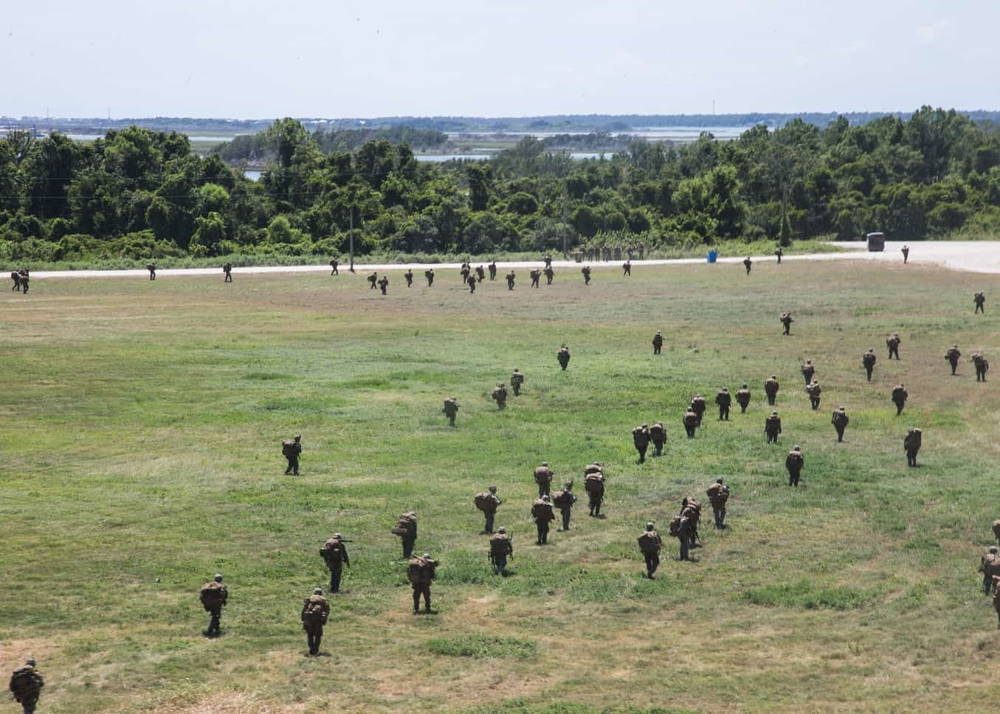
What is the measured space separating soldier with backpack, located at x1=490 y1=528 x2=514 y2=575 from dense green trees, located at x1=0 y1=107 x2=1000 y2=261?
281ft

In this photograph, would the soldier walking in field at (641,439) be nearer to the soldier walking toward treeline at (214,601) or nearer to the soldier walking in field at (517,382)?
the soldier walking in field at (517,382)

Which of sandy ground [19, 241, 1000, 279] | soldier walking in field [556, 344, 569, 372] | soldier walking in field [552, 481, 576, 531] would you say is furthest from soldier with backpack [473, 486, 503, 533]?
sandy ground [19, 241, 1000, 279]

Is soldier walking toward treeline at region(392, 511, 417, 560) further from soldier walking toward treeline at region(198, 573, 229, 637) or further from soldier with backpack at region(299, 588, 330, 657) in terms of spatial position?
soldier with backpack at region(299, 588, 330, 657)

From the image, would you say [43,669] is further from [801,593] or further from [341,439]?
[341,439]

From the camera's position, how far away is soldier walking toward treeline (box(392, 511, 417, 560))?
2928cm

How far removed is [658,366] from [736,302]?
22335mm

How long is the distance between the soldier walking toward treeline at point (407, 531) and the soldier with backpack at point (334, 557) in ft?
6.69

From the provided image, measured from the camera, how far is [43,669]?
2316 cm

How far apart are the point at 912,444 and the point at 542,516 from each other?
12.5 metres

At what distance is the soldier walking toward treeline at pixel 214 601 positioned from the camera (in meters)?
24.6

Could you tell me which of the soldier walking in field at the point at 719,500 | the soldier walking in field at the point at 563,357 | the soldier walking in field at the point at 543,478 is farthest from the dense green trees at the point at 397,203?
the soldier walking in field at the point at 719,500

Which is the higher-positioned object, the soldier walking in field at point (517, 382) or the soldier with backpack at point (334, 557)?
the soldier walking in field at point (517, 382)

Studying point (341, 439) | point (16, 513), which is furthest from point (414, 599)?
point (341, 439)

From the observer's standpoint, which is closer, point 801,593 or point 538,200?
point 801,593
